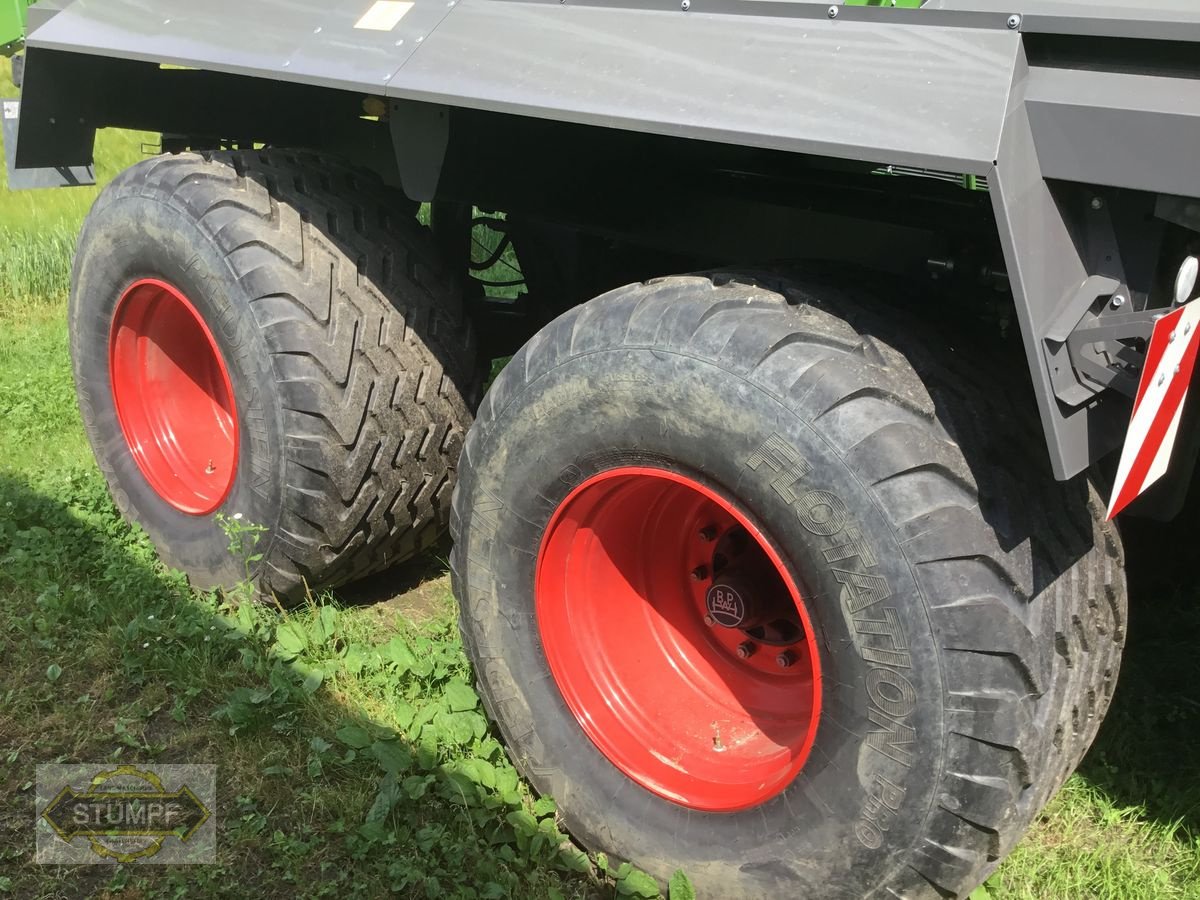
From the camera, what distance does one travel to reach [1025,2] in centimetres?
151

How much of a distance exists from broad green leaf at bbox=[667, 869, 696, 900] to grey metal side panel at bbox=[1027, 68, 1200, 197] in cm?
137

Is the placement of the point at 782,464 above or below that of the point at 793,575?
above

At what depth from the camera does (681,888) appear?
6.47 ft

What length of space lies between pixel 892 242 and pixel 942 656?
0.92m

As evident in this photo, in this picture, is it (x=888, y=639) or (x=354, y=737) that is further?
(x=354, y=737)

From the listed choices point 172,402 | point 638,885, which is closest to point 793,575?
point 638,885

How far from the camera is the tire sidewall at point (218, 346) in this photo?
8.71ft

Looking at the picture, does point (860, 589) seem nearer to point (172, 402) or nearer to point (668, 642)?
point (668, 642)

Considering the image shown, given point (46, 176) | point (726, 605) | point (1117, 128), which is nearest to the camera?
point (1117, 128)

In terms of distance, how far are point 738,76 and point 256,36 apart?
122 centimetres

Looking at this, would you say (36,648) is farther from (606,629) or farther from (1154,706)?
(1154,706)

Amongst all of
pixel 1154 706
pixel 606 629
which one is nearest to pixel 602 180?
pixel 606 629

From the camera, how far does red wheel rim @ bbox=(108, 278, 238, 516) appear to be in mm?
3262

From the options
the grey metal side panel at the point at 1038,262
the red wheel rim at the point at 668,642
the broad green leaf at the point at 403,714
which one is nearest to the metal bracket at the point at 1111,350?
the grey metal side panel at the point at 1038,262
